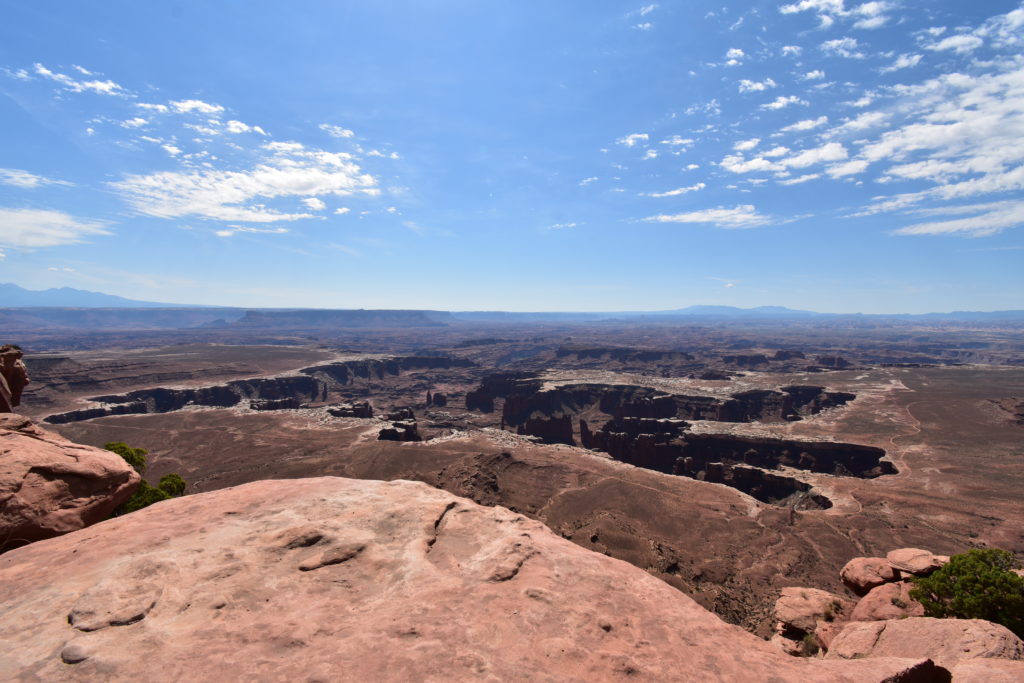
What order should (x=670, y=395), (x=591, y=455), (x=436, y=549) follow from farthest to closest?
(x=670, y=395)
(x=591, y=455)
(x=436, y=549)

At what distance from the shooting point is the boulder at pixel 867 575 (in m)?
17.1

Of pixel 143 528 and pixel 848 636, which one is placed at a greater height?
pixel 143 528

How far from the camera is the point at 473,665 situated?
6297mm

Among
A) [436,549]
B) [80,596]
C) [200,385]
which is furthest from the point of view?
[200,385]

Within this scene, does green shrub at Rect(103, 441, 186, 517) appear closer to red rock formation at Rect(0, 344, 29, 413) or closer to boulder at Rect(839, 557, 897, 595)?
red rock formation at Rect(0, 344, 29, 413)

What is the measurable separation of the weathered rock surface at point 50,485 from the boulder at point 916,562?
25.2 m

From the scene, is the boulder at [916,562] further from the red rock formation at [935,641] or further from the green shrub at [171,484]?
the green shrub at [171,484]

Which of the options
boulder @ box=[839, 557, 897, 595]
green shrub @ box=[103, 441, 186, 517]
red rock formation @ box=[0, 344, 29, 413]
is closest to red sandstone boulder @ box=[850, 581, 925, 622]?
boulder @ box=[839, 557, 897, 595]

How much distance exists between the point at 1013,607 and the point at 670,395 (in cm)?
8970

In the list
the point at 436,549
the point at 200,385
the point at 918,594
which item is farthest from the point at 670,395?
the point at 200,385

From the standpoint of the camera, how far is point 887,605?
15.2 m

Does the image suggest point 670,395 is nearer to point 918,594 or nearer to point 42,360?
point 918,594

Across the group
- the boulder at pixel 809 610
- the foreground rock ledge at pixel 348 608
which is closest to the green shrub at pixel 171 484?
the foreground rock ledge at pixel 348 608

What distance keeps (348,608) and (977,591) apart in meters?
17.6
